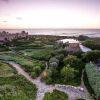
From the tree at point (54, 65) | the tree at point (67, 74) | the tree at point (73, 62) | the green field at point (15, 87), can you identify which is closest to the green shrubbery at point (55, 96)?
the green field at point (15, 87)

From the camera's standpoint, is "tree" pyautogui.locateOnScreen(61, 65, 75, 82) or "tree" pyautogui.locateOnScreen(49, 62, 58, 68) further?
"tree" pyautogui.locateOnScreen(49, 62, 58, 68)

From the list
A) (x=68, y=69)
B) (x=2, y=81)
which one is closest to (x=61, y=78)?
(x=68, y=69)

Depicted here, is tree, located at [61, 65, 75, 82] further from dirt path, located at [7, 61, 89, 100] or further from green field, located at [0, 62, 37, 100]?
green field, located at [0, 62, 37, 100]

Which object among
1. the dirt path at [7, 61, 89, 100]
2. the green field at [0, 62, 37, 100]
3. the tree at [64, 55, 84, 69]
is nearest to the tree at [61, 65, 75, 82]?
the dirt path at [7, 61, 89, 100]

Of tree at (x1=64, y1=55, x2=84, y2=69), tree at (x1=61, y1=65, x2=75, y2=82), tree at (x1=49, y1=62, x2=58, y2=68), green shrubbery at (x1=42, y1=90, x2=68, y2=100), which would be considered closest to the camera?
green shrubbery at (x1=42, y1=90, x2=68, y2=100)

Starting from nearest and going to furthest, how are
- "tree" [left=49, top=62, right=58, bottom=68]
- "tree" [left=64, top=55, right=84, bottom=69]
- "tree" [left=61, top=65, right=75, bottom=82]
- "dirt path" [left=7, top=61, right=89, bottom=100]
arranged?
1. "dirt path" [left=7, top=61, right=89, bottom=100]
2. "tree" [left=61, top=65, right=75, bottom=82]
3. "tree" [left=49, top=62, right=58, bottom=68]
4. "tree" [left=64, top=55, right=84, bottom=69]

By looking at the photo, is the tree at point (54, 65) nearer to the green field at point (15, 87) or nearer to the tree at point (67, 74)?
the tree at point (67, 74)

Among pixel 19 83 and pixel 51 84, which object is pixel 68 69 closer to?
pixel 51 84

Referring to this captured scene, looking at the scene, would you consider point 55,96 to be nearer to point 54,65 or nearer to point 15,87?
point 15,87

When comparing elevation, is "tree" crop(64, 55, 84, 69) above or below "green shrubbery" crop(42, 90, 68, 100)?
above

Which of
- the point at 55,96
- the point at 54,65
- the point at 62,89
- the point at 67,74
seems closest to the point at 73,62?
the point at 54,65

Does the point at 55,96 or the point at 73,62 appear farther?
the point at 73,62
